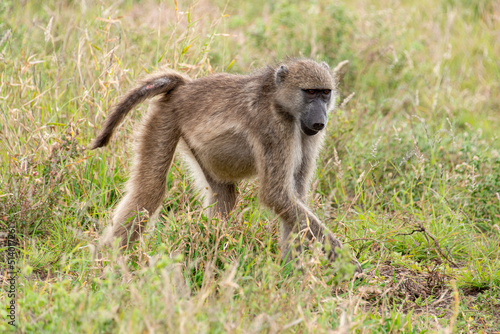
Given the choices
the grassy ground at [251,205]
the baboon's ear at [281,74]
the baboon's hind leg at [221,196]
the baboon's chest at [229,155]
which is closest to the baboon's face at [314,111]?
the baboon's ear at [281,74]

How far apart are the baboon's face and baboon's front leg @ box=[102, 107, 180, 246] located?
2.82 feet

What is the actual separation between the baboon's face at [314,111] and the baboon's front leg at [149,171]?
86 cm

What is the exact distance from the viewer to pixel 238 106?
12.4ft

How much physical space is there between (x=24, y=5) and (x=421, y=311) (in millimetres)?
5402

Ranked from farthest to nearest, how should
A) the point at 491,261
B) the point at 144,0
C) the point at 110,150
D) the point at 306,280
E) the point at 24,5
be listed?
the point at 144,0 → the point at 24,5 → the point at 110,150 → the point at 491,261 → the point at 306,280

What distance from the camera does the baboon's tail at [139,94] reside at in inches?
144

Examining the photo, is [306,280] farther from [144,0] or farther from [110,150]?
[144,0]

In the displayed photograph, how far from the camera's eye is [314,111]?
355 centimetres

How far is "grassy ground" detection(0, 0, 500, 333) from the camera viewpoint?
8.67ft

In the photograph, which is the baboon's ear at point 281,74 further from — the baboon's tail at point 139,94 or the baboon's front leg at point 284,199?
the baboon's tail at point 139,94

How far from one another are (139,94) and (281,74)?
0.89 meters

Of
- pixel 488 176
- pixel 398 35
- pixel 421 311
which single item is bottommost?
pixel 421 311

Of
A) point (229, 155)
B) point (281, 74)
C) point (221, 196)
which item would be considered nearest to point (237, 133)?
point (229, 155)

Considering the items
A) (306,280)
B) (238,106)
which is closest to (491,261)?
(306,280)
